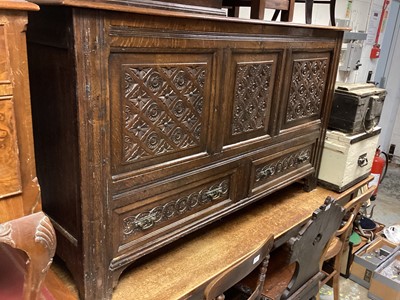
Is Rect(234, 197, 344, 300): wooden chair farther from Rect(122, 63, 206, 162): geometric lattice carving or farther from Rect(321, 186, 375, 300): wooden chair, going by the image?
Rect(122, 63, 206, 162): geometric lattice carving

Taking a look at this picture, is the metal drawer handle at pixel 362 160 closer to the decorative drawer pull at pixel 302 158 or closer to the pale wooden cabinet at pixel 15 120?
the decorative drawer pull at pixel 302 158

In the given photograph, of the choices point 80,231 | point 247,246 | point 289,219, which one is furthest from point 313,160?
point 80,231

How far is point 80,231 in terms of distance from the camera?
1025mm

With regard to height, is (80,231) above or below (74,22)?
below

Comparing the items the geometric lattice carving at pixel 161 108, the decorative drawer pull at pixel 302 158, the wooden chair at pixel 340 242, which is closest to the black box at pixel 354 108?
the decorative drawer pull at pixel 302 158

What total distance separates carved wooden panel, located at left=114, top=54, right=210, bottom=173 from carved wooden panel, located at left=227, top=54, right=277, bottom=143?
16 centimetres

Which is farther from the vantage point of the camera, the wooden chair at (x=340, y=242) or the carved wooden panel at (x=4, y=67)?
the wooden chair at (x=340, y=242)

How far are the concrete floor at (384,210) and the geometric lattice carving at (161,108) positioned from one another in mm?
1875

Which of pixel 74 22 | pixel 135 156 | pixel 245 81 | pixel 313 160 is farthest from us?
pixel 313 160

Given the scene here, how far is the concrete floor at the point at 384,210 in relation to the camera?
2523 millimetres

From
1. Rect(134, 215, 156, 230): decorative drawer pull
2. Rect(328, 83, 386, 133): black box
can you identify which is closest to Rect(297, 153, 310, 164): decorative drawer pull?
Rect(328, 83, 386, 133): black box

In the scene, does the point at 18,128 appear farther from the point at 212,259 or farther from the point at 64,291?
the point at 212,259

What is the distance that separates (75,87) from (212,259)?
84cm

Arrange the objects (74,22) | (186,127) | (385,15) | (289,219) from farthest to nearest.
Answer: (385,15)
(289,219)
(186,127)
(74,22)
